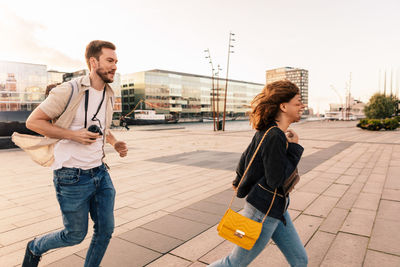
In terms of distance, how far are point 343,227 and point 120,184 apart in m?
4.17

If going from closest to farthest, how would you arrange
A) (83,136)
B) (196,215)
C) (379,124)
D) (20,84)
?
(83,136) < (196,215) < (379,124) < (20,84)

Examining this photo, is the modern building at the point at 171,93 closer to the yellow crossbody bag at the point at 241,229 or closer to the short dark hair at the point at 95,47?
the short dark hair at the point at 95,47

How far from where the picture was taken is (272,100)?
5.94 ft

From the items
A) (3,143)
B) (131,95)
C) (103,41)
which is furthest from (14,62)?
(103,41)

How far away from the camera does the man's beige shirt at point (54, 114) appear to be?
1884mm

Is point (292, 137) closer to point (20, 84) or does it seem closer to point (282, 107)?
point (282, 107)

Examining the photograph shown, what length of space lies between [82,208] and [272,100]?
1.54 metres

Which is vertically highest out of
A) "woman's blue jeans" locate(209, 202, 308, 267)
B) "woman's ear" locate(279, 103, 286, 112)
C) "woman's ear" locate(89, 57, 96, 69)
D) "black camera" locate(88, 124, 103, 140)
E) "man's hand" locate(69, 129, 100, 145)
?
"woman's ear" locate(89, 57, 96, 69)

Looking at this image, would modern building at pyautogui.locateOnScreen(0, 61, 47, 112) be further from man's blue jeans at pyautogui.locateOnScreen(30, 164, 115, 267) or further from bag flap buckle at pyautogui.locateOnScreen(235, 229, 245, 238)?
bag flap buckle at pyautogui.locateOnScreen(235, 229, 245, 238)

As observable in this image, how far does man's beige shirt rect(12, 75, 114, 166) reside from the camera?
188 cm

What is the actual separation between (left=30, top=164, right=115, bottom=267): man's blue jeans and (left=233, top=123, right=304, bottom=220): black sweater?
104 cm

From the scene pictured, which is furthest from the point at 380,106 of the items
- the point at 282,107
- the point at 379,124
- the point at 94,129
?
the point at 94,129

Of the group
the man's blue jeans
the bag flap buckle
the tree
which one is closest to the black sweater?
the bag flap buckle

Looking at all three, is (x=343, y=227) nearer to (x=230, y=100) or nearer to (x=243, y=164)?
(x=243, y=164)
